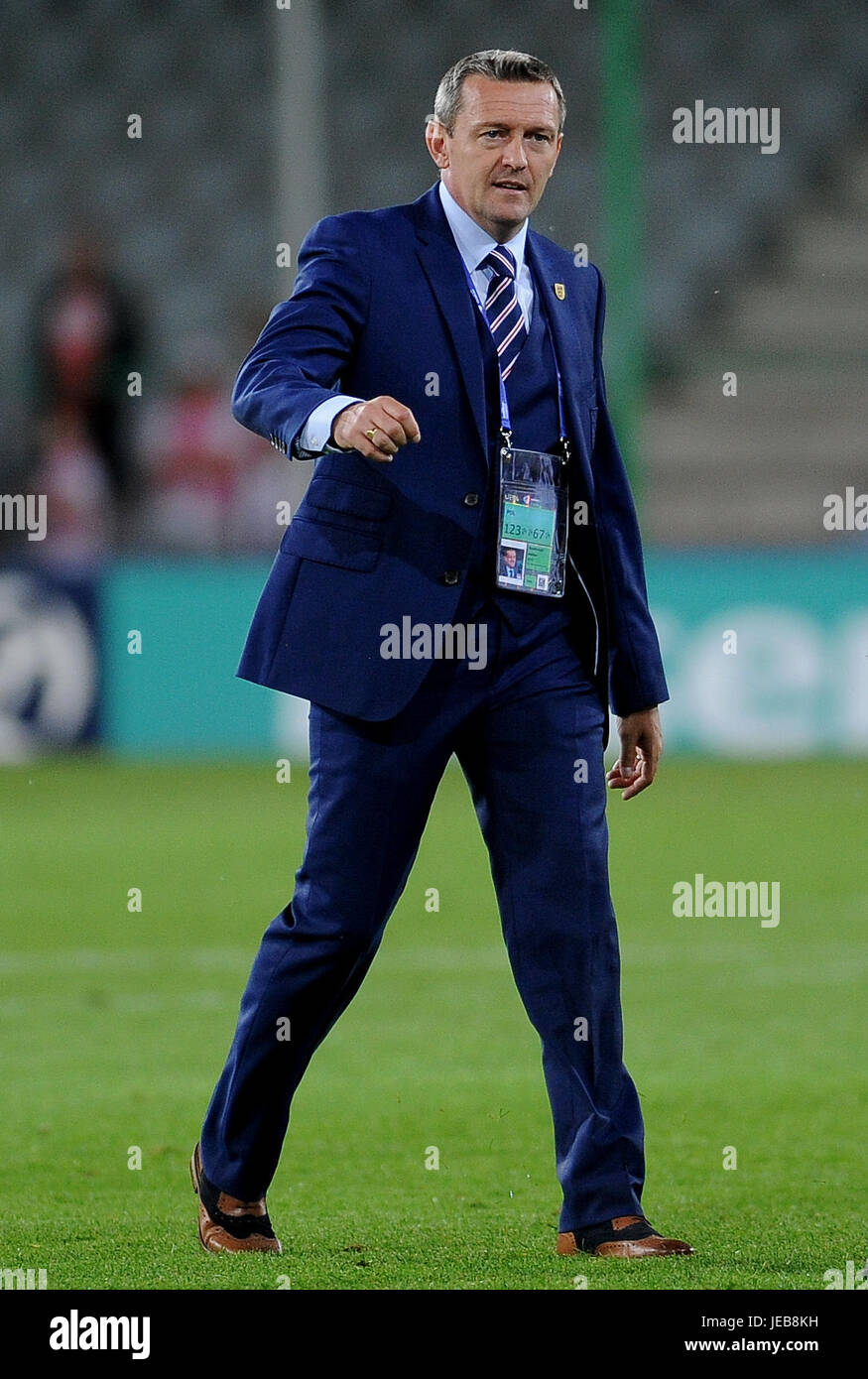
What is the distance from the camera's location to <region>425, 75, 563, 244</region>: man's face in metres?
3.91

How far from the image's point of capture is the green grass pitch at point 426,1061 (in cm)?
417

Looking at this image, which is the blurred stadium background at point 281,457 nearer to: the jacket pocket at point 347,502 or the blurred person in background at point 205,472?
the blurred person in background at point 205,472

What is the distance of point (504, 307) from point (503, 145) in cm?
29

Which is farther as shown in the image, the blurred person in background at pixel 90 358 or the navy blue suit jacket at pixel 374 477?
the blurred person in background at pixel 90 358

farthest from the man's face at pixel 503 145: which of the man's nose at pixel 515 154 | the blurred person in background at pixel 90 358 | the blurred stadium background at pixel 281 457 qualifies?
the blurred person in background at pixel 90 358

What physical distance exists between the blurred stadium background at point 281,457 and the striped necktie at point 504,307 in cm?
178

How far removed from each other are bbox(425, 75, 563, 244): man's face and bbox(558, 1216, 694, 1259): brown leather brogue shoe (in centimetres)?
177

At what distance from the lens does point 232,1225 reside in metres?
4.09

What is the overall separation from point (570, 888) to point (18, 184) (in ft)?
51.8

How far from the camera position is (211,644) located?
1333cm

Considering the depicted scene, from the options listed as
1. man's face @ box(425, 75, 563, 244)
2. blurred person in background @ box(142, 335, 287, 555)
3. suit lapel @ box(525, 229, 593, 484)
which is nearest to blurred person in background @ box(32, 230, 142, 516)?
blurred person in background @ box(142, 335, 287, 555)

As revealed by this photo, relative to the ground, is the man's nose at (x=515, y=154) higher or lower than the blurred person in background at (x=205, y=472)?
lower

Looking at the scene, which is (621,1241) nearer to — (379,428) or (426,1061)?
(379,428)

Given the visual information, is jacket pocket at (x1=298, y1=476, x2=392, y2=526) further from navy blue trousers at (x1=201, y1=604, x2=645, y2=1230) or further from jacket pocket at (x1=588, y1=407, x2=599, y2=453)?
jacket pocket at (x1=588, y1=407, x2=599, y2=453)
